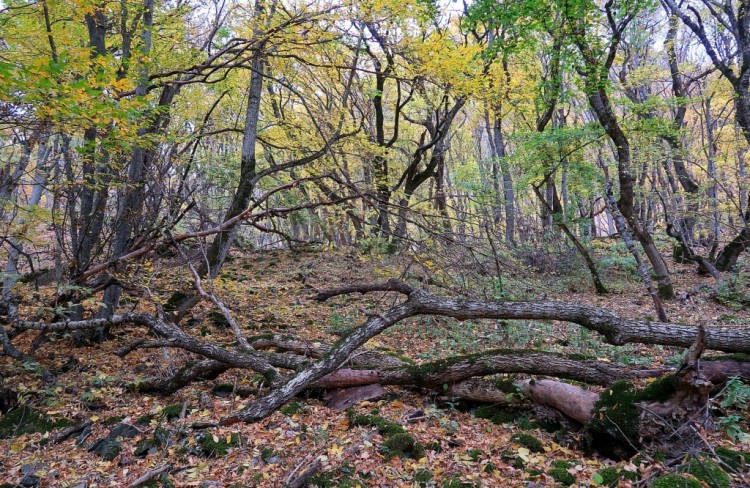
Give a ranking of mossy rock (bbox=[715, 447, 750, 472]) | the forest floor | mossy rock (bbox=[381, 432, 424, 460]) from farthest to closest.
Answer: mossy rock (bbox=[381, 432, 424, 460]) < the forest floor < mossy rock (bbox=[715, 447, 750, 472])

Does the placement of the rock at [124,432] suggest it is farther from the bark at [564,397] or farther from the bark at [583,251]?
the bark at [583,251]

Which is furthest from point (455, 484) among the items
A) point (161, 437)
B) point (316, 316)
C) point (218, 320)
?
point (218, 320)

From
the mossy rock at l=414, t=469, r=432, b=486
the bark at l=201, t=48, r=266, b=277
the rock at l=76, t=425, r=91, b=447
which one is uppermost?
the bark at l=201, t=48, r=266, b=277

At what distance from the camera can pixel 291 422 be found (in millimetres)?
4293

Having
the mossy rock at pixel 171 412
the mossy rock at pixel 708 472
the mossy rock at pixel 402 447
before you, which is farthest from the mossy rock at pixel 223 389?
the mossy rock at pixel 708 472

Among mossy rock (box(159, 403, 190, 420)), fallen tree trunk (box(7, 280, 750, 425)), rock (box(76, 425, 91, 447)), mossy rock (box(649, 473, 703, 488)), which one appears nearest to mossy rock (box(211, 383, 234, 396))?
fallen tree trunk (box(7, 280, 750, 425))

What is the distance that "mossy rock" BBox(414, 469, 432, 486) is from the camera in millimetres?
3165

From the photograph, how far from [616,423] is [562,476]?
666 millimetres

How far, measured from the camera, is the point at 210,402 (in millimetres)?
4855

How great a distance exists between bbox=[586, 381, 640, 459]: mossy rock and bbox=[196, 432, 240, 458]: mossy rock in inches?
129

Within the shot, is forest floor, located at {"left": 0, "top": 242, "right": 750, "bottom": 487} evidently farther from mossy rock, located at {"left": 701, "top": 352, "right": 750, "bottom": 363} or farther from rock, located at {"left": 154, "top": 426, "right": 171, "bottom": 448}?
mossy rock, located at {"left": 701, "top": 352, "right": 750, "bottom": 363}

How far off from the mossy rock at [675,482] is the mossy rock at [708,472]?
0.30ft

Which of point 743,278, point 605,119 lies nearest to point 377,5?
point 605,119

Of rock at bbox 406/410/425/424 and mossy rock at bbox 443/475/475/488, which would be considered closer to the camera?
mossy rock at bbox 443/475/475/488
